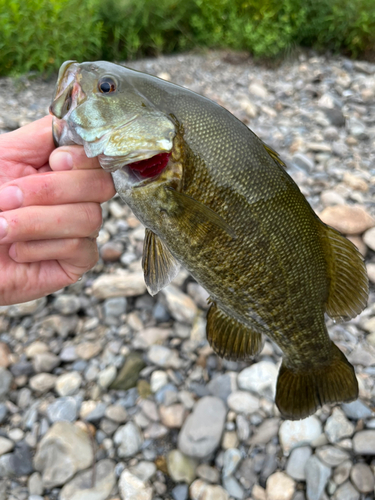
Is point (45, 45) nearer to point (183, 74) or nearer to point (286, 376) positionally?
point (183, 74)

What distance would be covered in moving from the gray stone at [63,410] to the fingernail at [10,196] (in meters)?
1.48

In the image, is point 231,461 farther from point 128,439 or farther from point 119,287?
point 119,287

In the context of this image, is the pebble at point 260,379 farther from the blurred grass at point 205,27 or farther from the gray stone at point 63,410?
the blurred grass at point 205,27

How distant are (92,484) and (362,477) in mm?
1463

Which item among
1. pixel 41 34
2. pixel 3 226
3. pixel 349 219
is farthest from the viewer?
pixel 41 34

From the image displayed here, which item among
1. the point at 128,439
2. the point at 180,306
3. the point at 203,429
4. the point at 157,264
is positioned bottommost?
the point at 128,439

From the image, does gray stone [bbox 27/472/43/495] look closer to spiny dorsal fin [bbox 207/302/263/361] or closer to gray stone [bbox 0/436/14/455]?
gray stone [bbox 0/436/14/455]

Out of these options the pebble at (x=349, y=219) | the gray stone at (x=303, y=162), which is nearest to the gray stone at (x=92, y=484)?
the pebble at (x=349, y=219)

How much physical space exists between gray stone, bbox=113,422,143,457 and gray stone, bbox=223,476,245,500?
1.76 feet

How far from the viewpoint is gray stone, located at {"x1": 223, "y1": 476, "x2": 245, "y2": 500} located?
90.1 inches

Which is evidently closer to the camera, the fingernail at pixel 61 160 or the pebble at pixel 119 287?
the fingernail at pixel 61 160

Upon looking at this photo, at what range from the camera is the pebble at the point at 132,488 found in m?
2.28

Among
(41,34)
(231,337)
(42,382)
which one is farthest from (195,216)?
(41,34)

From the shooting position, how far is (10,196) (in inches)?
65.4
